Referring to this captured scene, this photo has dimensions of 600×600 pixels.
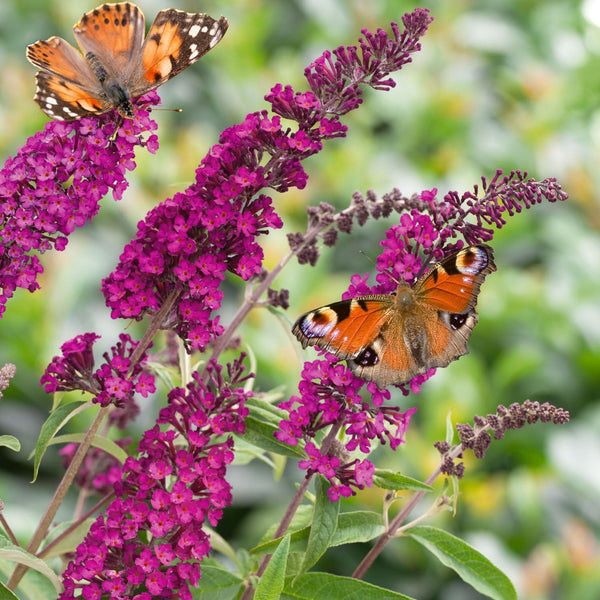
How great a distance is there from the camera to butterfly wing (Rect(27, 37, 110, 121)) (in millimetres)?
1017

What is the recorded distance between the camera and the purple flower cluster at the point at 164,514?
2.91 ft

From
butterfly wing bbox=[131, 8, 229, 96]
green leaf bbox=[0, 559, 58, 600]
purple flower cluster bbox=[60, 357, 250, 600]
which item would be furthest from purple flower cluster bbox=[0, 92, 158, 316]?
green leaf bbox=[0, 559, 58, 600]

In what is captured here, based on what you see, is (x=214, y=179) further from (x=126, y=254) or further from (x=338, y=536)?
(x=338, y=536)

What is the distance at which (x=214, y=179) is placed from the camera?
0.96 meters

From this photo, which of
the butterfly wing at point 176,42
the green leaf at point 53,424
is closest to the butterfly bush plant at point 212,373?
the green leaf at point 53,424

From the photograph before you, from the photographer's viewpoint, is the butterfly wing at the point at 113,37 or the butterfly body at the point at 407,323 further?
the butterfly wing at the point at 113,37

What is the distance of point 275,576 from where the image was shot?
2.83 feet

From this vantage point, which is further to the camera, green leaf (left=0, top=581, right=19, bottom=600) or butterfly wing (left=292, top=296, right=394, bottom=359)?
butterfly wing (left=292, top=296, right=394, bottom=359)

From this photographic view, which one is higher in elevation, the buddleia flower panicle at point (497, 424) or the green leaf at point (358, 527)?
the buddleia flower panicle at point (497, 424)

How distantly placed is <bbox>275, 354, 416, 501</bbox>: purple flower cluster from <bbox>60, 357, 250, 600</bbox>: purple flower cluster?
75 millimetres

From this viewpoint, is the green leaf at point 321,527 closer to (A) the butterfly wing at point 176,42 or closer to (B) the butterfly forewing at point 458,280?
(B) the butterfly forewing at point 458,280

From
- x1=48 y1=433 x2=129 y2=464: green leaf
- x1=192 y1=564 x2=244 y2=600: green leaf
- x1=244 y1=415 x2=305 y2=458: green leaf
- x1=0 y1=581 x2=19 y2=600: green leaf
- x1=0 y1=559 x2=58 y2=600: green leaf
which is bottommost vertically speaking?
x1=0 y1=559 x2=58 y2=600: green leaf

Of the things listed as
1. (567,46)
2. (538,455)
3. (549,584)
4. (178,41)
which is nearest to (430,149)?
(567,46)

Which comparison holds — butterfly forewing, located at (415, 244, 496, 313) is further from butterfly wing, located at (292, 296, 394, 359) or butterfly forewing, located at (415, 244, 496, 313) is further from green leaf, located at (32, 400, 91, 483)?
green leaf, located at (32, 400, 91, 483)
